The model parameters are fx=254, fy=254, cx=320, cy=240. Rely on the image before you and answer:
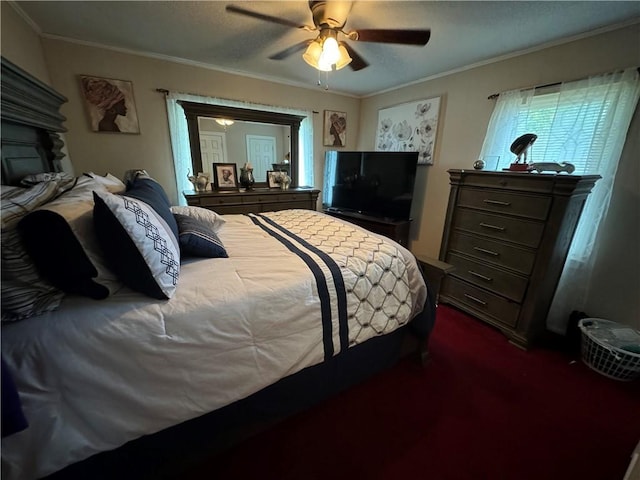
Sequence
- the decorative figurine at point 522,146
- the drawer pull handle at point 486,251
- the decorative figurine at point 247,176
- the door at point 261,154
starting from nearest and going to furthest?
1. the decorative figurine at point 522,146
2. the drawer pull handle at point 486,251
3. the decorative figurine at point 247,176
4. the door at point 261,154

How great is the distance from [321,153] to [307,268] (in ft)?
9.57

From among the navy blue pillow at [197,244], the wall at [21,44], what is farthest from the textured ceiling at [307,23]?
the navy blue pillow at [197,244]

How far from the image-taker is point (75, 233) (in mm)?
814

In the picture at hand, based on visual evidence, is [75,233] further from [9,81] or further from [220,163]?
[220,163]

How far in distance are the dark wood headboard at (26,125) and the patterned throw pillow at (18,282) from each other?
628mm

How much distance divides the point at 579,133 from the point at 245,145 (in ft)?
10.6

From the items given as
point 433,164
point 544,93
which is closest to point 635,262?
point 544,93

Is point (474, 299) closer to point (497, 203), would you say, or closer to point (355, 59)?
point (497, 203)

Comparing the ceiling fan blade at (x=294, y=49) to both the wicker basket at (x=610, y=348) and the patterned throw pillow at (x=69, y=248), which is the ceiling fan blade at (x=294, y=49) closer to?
the patterned throw pillow at (x=69, y=248)

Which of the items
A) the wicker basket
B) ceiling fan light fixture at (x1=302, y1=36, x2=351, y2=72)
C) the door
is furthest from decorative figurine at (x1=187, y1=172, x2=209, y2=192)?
the wicker basket

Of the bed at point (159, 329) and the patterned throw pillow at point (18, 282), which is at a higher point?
the patterned throw pillow at point (18, 282)

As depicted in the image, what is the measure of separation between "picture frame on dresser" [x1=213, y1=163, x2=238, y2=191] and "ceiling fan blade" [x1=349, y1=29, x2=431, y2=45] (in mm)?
2102

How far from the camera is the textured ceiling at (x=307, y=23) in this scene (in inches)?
64.8

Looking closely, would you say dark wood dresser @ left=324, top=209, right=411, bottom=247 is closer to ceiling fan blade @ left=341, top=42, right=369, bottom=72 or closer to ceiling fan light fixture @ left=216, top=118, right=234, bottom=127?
ceiling fan blade @ left=341, top=42, right=369, bottom=72
